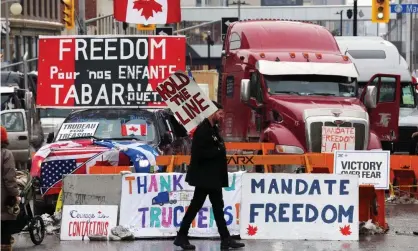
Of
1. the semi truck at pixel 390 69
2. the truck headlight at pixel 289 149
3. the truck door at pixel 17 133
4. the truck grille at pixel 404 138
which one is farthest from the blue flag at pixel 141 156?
the truck grille at pixel 404 138

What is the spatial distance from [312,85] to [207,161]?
9.98 meters

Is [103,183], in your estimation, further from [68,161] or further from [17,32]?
[17,32]

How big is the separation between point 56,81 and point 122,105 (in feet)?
4.04

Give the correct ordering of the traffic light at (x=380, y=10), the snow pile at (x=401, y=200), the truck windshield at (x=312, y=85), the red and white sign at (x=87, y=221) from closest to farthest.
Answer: the red and white sign at (x=87, y=221) → the snow pile at (x=401, y=200) → the truck windshield at (x=312, y=85) → the traffic light at (x=380, y=10)

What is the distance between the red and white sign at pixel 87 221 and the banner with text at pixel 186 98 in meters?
1.48

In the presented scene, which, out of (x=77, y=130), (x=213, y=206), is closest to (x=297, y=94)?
(x=77, y=130)

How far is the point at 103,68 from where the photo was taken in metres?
20.5

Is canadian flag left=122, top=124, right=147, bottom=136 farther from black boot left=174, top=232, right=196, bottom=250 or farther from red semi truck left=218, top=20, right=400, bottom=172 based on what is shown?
black boot left=174, top=232, right=196, bottom=250

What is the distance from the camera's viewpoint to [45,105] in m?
20.4

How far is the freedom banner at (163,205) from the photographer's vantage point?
46.7 feet

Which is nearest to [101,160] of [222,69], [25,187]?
[25,187]

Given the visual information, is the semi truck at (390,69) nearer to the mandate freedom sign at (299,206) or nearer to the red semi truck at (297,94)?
the red semi truck at (297,94)

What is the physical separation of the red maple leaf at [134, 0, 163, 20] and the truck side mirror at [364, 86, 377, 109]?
450 centimetres

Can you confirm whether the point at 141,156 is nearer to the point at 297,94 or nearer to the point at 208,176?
the point at 208,176
